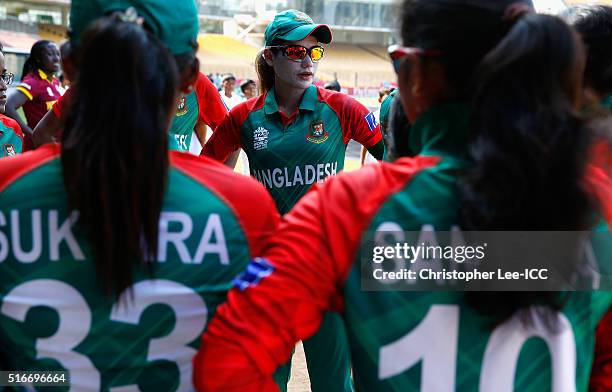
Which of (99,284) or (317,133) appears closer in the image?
(99,284)

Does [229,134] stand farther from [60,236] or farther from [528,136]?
[528,136]

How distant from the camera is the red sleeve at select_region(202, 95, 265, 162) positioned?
3891mm

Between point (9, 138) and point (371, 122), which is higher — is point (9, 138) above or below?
below

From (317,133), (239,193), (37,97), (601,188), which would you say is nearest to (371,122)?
(317,133)

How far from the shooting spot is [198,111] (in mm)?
4723

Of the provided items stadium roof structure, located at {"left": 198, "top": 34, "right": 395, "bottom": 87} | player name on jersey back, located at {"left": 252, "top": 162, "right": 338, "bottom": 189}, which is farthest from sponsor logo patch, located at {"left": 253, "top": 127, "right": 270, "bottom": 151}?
stadium roof structure, located at {"left": 198, "top": 34, "right": 395, "bottom": 87}

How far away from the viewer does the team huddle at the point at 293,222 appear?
116 cm

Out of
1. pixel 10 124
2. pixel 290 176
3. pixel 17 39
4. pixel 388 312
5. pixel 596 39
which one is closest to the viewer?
pixel 388 312

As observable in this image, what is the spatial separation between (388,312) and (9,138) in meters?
3.73

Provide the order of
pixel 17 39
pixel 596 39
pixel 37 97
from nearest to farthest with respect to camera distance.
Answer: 1. pixel 596 39
2. pixel 37 97
3. pixel 17 39

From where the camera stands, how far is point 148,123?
1.26 metres

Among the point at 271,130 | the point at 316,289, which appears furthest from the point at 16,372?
the point at 271,130

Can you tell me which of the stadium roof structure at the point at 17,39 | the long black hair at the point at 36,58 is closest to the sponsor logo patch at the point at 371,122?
the long black hair at the point at 36,58

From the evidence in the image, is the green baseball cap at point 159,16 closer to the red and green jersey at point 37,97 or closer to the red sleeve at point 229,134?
the red sleeve at point 229,134
